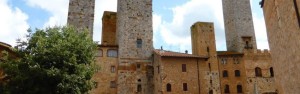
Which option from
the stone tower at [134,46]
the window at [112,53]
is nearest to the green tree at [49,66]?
the stone tower at [134,46]

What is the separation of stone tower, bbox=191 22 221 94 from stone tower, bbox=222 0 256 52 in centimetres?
612

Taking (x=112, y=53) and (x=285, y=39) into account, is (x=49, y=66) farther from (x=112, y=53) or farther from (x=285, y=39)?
(x=112, y=53)

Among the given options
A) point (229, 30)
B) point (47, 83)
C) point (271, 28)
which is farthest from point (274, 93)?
point (47, 83)

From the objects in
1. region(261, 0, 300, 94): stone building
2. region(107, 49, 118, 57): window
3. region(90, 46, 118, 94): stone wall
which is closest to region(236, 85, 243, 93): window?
region(90, 46, 118, 94): stone wall

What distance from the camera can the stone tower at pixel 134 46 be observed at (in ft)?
112

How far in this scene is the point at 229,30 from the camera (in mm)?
44375

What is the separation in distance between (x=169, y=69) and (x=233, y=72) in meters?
10.3

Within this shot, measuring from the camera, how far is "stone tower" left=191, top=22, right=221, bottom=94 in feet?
112

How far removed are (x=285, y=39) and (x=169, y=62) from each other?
19651 millimetres

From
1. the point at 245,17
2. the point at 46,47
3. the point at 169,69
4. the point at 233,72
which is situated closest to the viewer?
the point at 46,47

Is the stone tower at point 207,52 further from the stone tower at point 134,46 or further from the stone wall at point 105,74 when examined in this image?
the stone wall at point 105,74

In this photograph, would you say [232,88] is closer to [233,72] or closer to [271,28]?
[233,72]

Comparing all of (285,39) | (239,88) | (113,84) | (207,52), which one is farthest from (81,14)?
(285,39)

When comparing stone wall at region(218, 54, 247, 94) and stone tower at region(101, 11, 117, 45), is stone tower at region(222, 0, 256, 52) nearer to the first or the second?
stone wall at region(218, 54, 247, 94)
